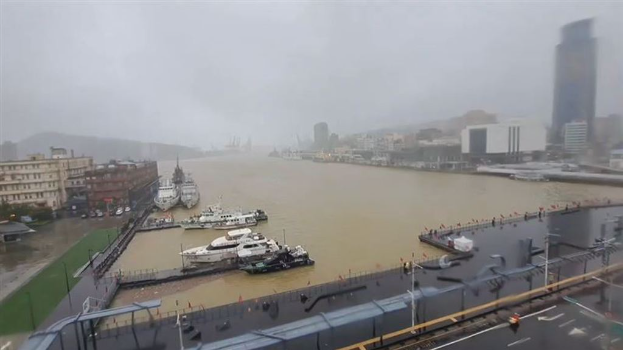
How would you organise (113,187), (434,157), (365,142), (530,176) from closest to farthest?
(113,187)
(530,176)
(434,157)
(365,142)

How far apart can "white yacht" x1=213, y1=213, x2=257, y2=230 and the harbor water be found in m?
0.23

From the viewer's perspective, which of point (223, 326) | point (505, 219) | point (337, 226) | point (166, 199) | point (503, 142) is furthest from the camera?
point (503, 142)

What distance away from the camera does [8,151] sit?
9.93m

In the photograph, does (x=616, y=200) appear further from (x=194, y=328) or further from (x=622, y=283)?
(x=194, y=328)

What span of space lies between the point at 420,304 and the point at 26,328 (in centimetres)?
362

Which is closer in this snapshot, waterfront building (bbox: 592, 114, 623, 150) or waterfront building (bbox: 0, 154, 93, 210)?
waterfront building (bbox: 592, 114, 623, 150)

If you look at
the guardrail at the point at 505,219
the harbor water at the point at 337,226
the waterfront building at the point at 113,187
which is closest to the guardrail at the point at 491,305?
the harbor water at the point at 337,226

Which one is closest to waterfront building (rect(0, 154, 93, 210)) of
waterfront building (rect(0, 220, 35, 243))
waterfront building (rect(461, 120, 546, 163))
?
waterfront building (rect(0, 220, 35, 243))

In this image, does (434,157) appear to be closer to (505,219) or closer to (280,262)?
(505,219)

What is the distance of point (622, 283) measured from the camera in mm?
2719

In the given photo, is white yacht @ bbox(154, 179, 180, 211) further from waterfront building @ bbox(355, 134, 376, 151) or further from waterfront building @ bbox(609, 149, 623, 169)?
waterfront building @ bbox(355, 134, 376, 151)

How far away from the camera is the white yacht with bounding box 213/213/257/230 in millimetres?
7691

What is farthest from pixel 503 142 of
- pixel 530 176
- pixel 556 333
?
pixel 556 333

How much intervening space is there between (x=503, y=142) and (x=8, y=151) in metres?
19.2
